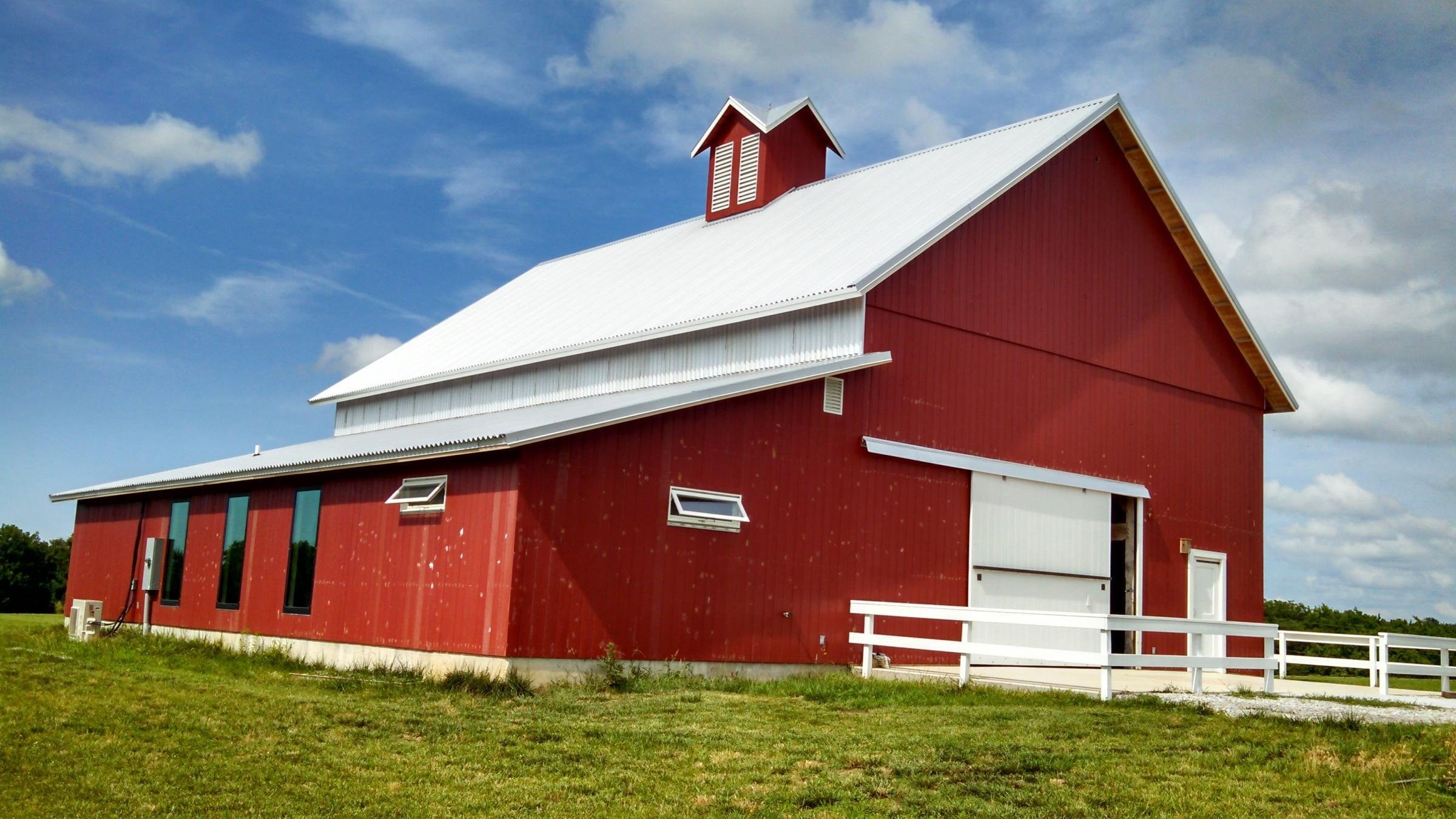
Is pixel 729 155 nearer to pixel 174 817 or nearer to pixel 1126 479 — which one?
pixel 1126 479

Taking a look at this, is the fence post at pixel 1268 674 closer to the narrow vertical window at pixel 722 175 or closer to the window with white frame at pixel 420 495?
the window with white frame at pixel 420 495

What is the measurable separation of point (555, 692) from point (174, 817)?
6.22 m

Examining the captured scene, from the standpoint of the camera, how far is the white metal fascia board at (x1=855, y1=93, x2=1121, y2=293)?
61.4 ft

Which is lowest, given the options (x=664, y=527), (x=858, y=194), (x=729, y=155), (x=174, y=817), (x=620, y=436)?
(x=174, y=817)

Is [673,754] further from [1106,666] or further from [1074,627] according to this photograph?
[1074,627]

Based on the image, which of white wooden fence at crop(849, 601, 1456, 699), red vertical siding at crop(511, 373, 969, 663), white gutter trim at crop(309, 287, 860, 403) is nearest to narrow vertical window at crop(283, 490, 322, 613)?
white gutter trim at crop(309, 287, 860, 403)

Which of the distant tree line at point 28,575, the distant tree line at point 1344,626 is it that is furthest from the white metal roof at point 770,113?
the distant tree line at point 28,575

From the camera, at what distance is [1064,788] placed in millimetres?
9734

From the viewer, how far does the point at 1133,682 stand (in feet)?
58.1

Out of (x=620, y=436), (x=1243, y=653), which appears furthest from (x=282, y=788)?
(x=1243, y=653)

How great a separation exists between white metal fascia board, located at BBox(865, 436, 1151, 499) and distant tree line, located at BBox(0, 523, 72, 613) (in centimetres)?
3728

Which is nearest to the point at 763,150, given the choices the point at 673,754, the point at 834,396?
the point at 834,396

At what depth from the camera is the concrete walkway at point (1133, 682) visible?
15.9 meters

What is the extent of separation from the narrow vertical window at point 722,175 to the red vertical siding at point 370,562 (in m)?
11.8
